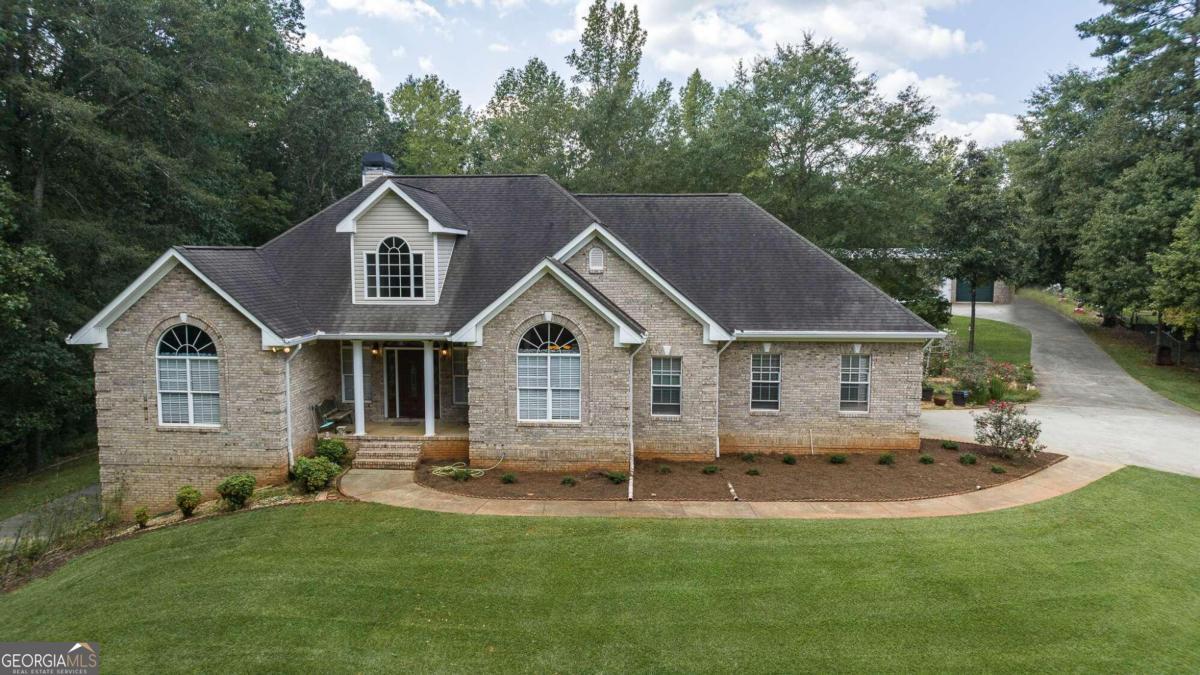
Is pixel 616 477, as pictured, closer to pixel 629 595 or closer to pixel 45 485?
pixel 629 595

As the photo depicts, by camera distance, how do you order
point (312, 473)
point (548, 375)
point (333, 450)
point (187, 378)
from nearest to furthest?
point (312, 473)
point (187, 378)
point (548, 375)
point (333, 450)

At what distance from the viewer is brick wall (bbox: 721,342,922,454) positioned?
16578mm

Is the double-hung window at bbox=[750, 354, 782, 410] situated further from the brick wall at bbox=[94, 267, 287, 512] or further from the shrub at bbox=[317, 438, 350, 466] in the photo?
the brick wall at bbox=[94, 267, 287, 512]

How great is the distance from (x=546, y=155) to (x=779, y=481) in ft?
83.6

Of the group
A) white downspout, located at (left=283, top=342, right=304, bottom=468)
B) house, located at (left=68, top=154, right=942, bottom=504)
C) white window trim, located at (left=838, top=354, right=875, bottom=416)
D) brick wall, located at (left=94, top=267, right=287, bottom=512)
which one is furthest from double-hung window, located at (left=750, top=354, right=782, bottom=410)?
brick wall, located at (left=94, top=267, right=287, bottom=512)

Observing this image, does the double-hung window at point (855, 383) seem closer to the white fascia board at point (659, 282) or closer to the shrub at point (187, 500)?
the white fascia board at point (659, 282)

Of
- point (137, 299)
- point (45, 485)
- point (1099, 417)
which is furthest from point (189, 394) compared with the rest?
point (1099, 417)

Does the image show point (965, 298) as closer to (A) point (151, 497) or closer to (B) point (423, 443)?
(B) point (423, 443)

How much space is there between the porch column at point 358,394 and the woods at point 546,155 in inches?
369

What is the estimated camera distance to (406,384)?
56.9 feet

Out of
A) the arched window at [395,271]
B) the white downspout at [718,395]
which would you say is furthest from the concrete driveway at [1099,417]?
the arched window at [395,271]

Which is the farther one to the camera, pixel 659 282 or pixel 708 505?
pixel 659 282

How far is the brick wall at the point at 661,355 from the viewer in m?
15.7

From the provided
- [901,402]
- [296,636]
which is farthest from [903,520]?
[296,636]
